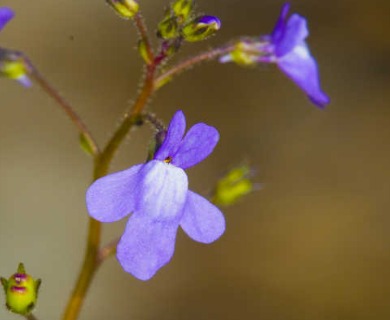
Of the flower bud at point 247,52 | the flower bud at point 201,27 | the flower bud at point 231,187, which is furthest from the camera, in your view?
the flower bud at point 231,187

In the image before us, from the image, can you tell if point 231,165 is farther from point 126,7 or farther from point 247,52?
point 126,7

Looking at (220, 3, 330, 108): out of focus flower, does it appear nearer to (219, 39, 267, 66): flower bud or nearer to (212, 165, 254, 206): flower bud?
(219, 39, 267, 66): flower bud

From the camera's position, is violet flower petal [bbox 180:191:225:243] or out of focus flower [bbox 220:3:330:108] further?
out of focus flower [bbox 220:3:330:108]

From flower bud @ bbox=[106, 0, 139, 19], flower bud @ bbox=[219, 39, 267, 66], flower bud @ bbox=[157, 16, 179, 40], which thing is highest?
flower bud @ bbox=[106, 0, 139, 19]

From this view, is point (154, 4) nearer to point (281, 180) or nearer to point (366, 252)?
point (281, 180)

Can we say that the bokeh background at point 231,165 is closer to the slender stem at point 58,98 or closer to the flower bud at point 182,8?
the slender stem at point 58,98

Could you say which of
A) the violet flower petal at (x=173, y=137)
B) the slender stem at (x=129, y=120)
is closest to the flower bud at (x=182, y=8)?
the slender stem at (x=129, y=120)

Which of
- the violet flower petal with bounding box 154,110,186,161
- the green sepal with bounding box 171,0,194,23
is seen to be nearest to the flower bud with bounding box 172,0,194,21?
the green sepal with bounding box 171,0,194,23
